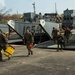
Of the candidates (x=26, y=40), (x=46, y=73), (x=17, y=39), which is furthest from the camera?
(x=17, y=39)

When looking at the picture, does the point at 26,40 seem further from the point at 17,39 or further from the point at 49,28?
the point at 17,39

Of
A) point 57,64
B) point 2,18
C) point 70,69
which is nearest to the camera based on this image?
point 70,69

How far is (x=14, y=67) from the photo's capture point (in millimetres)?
13445

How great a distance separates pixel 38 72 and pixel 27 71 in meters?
0.56

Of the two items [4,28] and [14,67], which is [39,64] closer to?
[14,67]

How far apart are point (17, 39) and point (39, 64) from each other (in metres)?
19.5

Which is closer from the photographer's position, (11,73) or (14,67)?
(11,73)

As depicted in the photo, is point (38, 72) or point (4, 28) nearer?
point (38, 72)

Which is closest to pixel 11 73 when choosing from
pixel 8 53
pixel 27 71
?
pixel 27 71

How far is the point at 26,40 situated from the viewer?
18.1 metres

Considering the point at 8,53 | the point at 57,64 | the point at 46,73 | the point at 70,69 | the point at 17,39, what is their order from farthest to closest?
the point at 17,39 → the point at 8,53 → the point at 57,64 → the point at 70,69 → the point at 46,73

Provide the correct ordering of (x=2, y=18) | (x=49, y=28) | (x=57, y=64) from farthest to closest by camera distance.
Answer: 1. (x=2, y=18)
2. (x=49, y=28)
3. (x=57, y=64)

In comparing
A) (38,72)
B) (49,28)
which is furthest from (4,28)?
(38,72)

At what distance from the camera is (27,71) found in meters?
12.3
